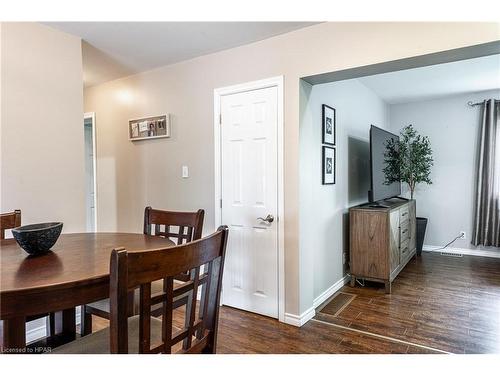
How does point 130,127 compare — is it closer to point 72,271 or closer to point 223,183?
point 223,183

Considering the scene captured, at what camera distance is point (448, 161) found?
476 centimetres

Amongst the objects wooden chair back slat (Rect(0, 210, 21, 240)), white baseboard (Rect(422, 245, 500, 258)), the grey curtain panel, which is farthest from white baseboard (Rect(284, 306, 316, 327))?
the grey curtain panel

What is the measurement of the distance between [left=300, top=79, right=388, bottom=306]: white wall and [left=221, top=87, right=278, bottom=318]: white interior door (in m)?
0.25

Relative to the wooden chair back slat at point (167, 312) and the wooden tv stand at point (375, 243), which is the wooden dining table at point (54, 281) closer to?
the wooden chair back slat at point (167, 312)

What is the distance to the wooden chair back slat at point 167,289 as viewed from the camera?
32.9 inches

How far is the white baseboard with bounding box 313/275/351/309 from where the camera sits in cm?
281

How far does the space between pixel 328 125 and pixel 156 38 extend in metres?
1.69

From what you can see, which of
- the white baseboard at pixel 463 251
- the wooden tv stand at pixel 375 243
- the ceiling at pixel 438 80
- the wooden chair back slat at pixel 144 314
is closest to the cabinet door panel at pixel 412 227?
the white baseboard at pixel 463 251

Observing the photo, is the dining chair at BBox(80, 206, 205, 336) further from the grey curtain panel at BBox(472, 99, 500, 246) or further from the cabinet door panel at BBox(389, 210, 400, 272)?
the grey curtain panel at BBox(472, 99, 500, 246)

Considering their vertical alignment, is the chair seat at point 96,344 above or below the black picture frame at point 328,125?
below

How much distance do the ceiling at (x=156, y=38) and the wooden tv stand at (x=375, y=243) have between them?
1.95m

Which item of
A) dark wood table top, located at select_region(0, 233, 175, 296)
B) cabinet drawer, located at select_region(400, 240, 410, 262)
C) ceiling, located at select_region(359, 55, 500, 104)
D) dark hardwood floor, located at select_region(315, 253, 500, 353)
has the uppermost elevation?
ceiling, located at select_region(359, 55, 500, 104)

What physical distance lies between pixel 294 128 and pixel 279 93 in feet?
1.02
